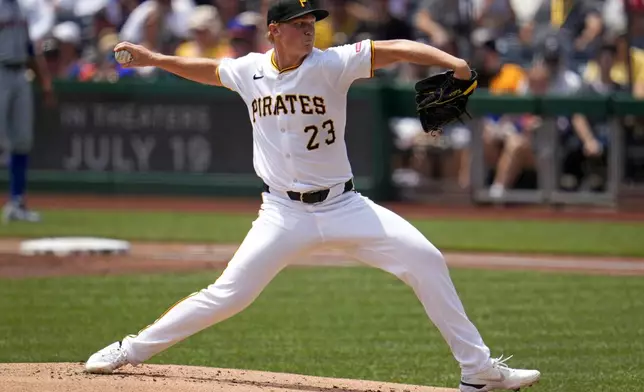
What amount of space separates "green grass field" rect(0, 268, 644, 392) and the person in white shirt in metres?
0.97

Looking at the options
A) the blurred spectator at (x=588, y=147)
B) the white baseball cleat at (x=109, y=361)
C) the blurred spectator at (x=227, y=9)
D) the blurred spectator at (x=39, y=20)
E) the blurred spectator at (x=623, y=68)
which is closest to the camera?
the white baseball cleat at (x=109, y=361)

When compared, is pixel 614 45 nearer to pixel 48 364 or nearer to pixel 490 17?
pixel 490 17

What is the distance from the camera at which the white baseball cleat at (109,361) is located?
597 centimetres

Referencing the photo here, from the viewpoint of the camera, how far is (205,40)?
16562mm

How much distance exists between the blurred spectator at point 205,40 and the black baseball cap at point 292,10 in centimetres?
1070

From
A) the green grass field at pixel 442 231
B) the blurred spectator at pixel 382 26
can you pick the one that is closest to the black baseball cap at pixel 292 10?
the green grass field at pixel 442 231

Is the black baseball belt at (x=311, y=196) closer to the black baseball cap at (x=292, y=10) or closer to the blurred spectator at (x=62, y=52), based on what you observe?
the black baseball cap at (x=292, y=10)

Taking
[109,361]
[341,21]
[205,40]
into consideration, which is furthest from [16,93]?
[109,361]

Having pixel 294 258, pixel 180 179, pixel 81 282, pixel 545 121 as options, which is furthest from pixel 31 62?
pixel 294 258

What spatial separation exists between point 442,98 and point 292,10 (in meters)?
0.77

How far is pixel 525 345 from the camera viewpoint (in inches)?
301

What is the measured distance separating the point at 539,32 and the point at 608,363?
33.9 ft

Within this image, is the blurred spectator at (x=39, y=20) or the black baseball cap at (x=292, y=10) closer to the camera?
the black baseball cap at (x=292, y=10)

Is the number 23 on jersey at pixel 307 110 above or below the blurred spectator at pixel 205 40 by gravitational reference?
below
